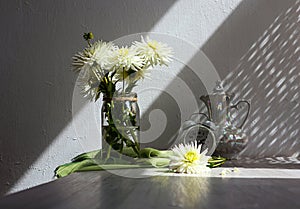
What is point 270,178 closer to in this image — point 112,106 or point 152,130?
point 112,106

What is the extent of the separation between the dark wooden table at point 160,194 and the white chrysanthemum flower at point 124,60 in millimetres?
422

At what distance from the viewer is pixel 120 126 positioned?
1435 millimetres

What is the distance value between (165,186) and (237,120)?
3.27 feet

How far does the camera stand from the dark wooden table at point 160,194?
752 mm

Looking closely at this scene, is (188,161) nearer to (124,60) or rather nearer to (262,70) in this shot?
(124,60)

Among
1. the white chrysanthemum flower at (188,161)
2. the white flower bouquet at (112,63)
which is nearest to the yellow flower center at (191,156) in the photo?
the white chrysanthemum flower at (188,161)

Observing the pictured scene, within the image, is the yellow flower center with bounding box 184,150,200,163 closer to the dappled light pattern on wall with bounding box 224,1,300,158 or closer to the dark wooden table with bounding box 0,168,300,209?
the dark wooden table with bounding box 0,168,300,209

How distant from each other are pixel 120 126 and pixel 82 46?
2.47ft

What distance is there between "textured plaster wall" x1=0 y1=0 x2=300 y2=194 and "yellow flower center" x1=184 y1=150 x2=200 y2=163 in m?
0.72

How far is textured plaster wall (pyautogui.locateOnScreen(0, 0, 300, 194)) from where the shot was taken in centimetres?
193

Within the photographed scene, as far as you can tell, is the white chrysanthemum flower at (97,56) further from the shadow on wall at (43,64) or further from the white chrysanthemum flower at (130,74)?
the shadow on wall at (43,64)

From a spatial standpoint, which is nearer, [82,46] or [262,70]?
[262,70]

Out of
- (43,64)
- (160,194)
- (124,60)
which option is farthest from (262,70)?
(160,194)

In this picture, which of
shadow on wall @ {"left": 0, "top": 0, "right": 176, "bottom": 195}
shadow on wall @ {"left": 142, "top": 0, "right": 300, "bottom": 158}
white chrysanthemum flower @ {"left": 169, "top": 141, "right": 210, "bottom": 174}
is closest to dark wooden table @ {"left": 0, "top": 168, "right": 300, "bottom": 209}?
white chrysanthemum flower @ {"left": 169, "top": 141, "right": 210, "bottom": 174}
